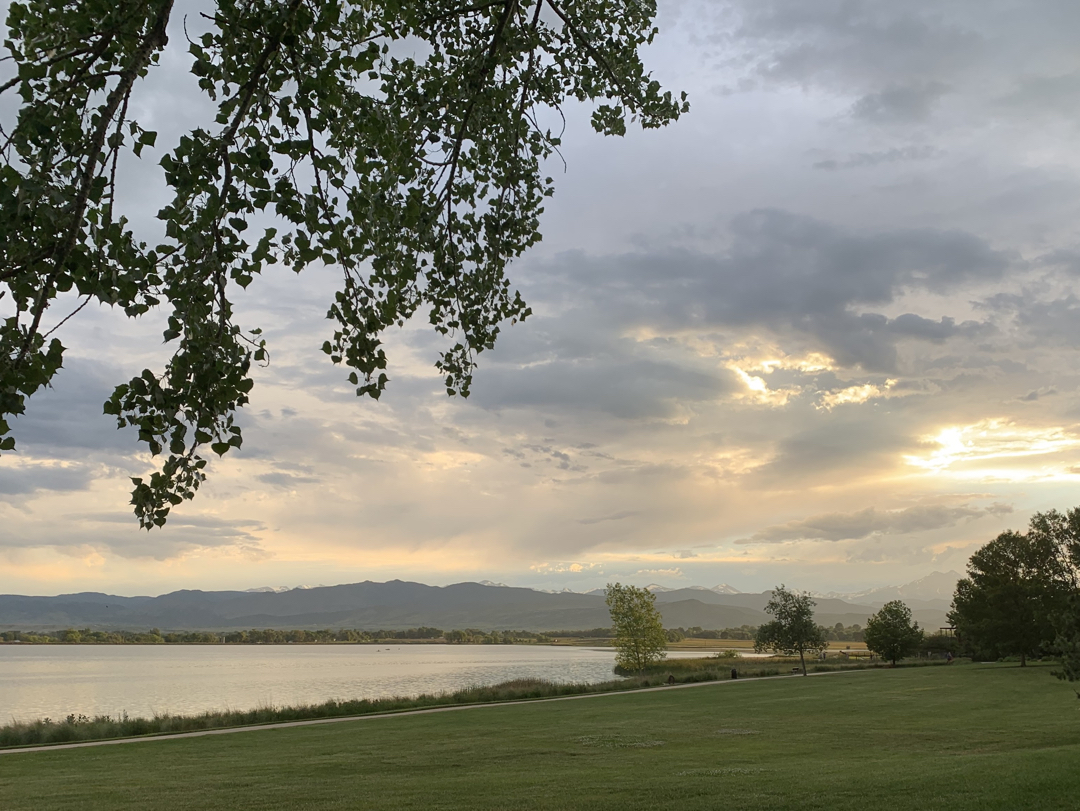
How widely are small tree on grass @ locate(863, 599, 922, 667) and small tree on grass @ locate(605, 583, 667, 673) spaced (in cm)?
2000

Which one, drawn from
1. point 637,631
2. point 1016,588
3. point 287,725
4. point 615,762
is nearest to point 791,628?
point 637,631

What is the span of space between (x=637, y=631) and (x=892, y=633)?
78.9ft

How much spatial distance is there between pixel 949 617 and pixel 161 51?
88.1 meters

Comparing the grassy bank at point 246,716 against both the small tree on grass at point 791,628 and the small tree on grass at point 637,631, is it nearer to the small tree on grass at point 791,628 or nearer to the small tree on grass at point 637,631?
the small tree on grass at point 791,628

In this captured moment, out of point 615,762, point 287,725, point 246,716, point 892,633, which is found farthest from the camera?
point 892,633

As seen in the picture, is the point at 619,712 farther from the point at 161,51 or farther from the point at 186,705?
the point at 161,51

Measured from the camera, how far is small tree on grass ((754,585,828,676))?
2466 inches

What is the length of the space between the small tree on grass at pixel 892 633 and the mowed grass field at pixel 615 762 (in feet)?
129

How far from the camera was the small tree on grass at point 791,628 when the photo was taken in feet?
205

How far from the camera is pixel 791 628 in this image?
63.1 meters

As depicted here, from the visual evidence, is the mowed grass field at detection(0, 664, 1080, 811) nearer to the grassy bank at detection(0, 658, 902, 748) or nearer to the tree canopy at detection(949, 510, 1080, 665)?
the grassy bank at detection(0, 658, 902, 748)

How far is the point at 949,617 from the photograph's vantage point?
254 ft

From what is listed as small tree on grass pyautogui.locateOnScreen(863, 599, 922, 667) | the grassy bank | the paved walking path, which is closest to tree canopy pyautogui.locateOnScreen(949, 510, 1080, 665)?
small tree on grass pyautogui.locateOnScreen(863, 599, 922, 667)

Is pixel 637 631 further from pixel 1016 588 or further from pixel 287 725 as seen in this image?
pixel 287 725
